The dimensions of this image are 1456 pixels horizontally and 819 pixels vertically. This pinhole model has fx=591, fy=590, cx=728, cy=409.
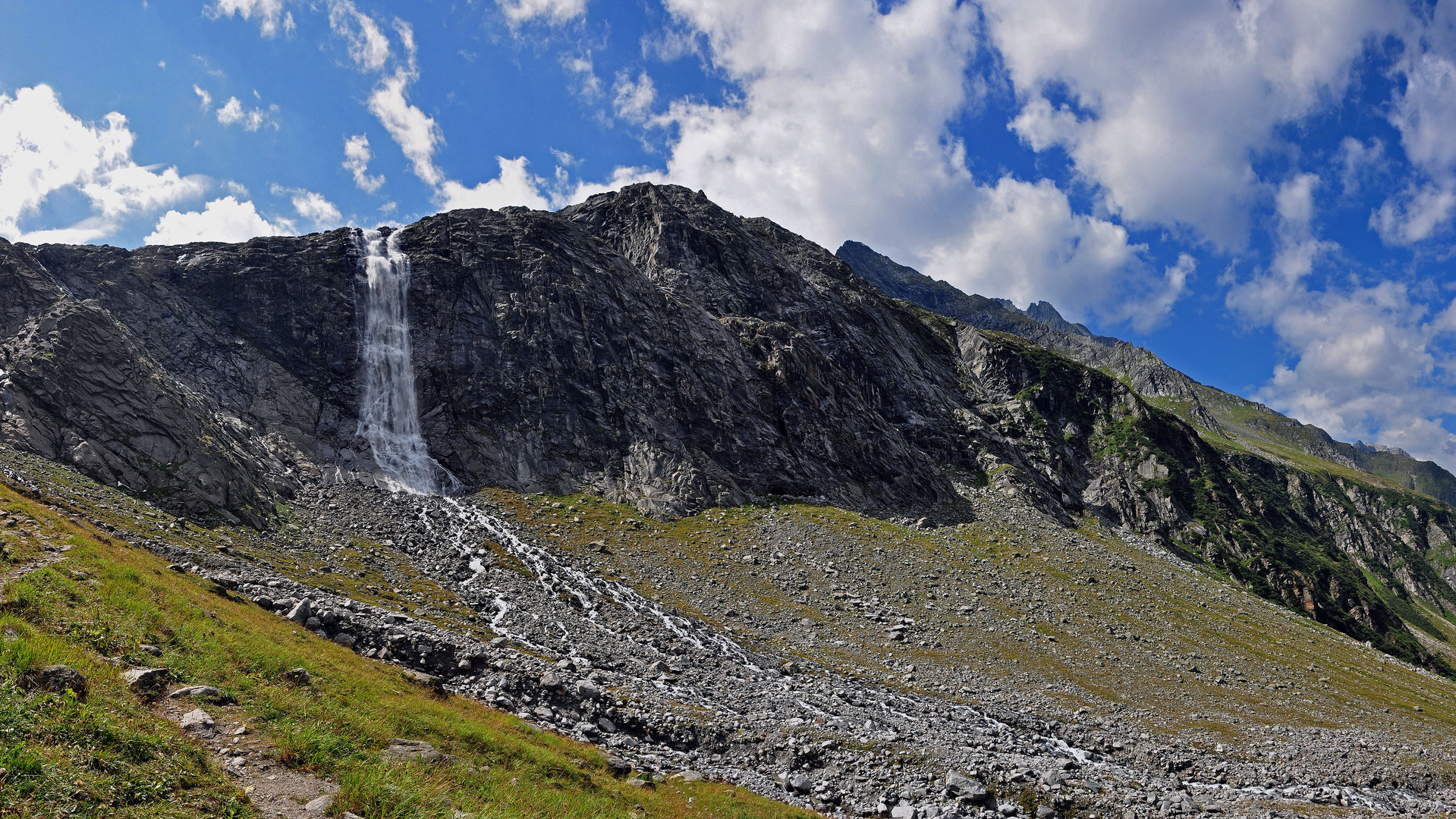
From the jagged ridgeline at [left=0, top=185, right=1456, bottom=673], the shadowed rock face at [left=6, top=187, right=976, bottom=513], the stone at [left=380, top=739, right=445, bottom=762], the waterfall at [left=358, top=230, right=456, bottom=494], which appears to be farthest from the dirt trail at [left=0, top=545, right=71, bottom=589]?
the waterfall at [left=358, top=230, right=456, bottom=494]

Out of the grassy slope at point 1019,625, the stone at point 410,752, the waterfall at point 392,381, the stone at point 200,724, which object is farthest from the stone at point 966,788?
the waterfall at point 392,381

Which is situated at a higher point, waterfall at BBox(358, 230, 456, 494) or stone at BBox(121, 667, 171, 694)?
waterfall at BBox(358, 230, 456, 494)

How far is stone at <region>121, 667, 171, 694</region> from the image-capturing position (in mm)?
13070

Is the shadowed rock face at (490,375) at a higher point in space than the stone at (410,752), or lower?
higher

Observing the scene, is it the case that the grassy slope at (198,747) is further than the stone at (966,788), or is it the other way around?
the stone at (966,788)

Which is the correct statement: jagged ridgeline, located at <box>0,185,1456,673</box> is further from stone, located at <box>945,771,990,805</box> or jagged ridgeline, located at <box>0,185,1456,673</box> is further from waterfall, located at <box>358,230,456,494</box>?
stone, located at <box>945,771,990,805</box>

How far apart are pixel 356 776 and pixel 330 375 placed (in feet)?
269

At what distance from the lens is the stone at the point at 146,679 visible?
42.9 ft

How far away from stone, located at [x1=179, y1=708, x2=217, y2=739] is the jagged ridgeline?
41350 millimetres

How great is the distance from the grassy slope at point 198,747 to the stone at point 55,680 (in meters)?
0.23

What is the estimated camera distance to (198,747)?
11.7 metres

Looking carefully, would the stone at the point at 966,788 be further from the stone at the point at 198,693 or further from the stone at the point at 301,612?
the stone at the point at 301,612

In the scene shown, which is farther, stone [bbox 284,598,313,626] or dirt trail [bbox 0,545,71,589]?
stone [bbox 284,598,313,626]

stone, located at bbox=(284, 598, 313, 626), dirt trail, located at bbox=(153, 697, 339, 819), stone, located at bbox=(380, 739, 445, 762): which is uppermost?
dirt trail, located at bbox=(153, 697, 339, 819)
